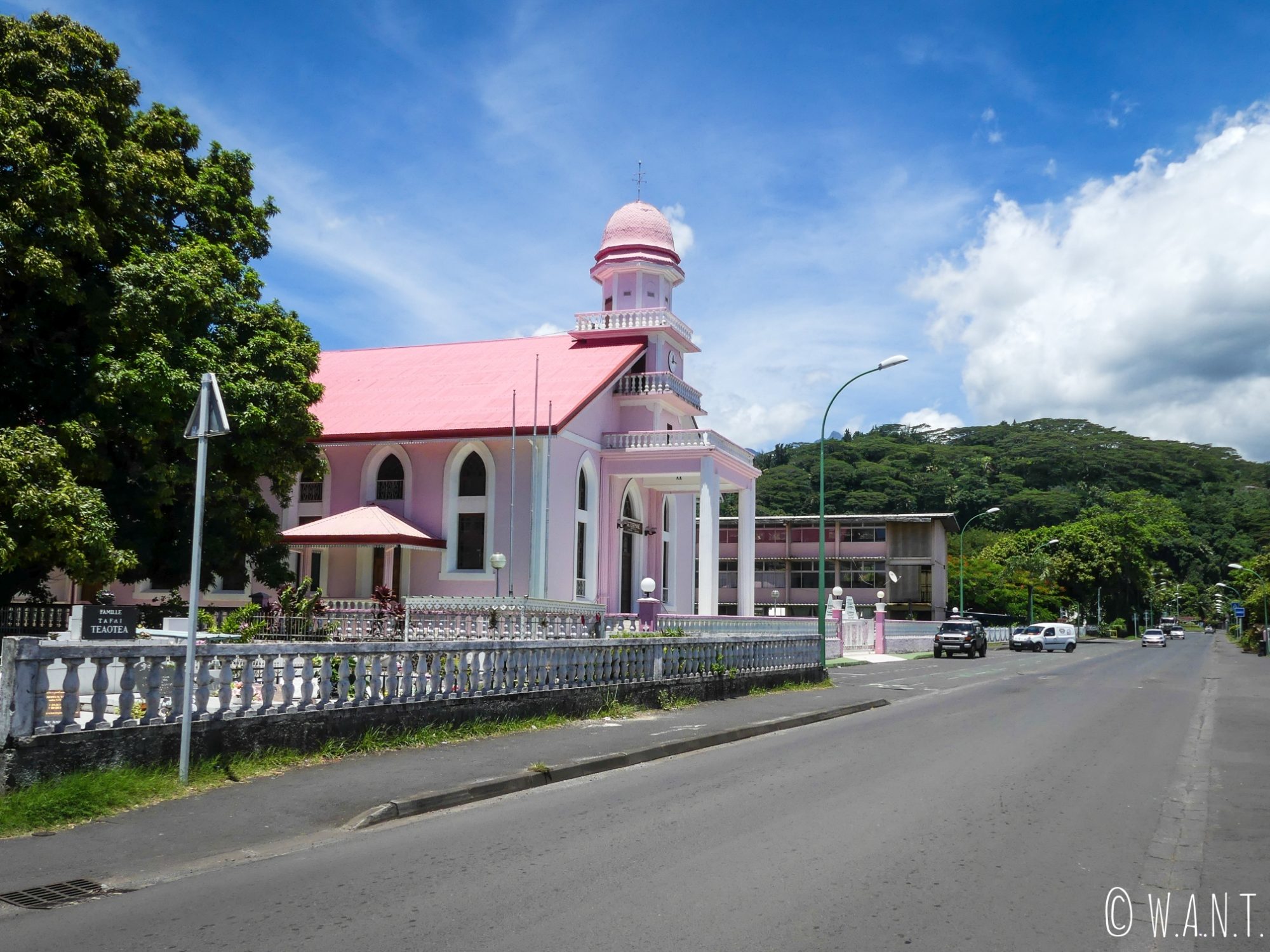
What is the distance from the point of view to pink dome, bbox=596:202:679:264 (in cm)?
3859

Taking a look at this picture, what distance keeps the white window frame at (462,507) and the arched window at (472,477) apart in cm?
12

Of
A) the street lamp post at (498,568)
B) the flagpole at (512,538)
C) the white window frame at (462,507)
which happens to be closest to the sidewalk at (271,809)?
the street lamp post at (498,568)

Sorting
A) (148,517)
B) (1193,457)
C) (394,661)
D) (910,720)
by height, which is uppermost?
→ (1193,457)

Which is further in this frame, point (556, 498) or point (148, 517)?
point (556, 498)

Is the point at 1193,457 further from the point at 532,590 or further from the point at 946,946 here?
the point at 946,946

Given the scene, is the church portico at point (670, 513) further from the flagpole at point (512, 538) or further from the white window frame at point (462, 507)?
the flagpole at point (512, 538)

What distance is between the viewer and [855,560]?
2955 inches

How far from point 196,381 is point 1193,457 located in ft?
527

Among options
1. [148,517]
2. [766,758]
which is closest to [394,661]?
[766,758]

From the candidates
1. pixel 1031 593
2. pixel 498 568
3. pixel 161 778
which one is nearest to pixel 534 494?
pixel 498 568

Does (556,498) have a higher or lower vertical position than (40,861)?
higher

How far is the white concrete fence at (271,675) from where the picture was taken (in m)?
7.57

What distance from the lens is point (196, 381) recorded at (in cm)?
1973

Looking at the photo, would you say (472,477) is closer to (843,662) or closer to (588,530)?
(588,530)
